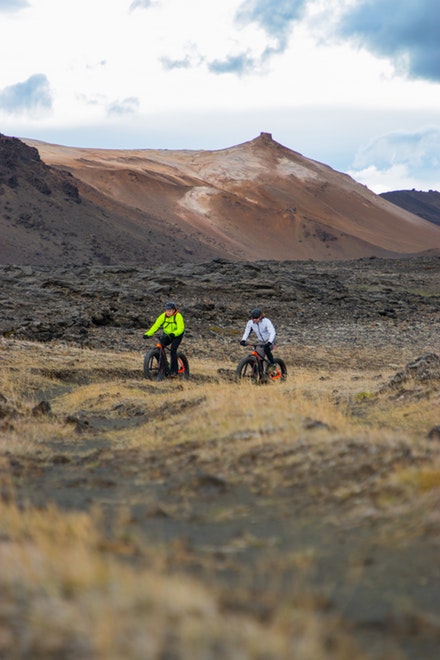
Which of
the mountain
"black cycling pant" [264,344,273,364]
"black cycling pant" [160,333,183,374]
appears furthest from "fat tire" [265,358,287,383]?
the mountain

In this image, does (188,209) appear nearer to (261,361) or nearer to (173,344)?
(173,344)

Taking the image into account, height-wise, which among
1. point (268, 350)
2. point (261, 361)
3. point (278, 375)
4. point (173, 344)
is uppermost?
point (268, 350)

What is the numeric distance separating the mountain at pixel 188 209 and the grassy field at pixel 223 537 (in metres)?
67.6

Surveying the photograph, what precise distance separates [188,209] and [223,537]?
119725mm

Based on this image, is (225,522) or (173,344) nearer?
(225,522)

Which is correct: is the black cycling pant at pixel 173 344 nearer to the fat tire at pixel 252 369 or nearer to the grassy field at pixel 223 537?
the fat tire at pixel 252 369

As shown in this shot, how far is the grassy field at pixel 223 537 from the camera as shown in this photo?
358 centimetres

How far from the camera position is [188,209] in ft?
405

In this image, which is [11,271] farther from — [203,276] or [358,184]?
[358,184]

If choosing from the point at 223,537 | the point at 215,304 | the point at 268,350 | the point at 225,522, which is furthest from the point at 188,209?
the point at 223,537

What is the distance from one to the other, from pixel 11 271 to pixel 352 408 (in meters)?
36.0

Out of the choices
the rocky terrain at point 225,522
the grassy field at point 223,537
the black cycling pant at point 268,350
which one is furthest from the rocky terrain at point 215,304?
the grassy field at point 223,537

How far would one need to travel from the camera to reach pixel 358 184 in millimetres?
170125

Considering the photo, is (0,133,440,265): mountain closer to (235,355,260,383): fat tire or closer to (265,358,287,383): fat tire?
(265,358,287,383): fat tire
